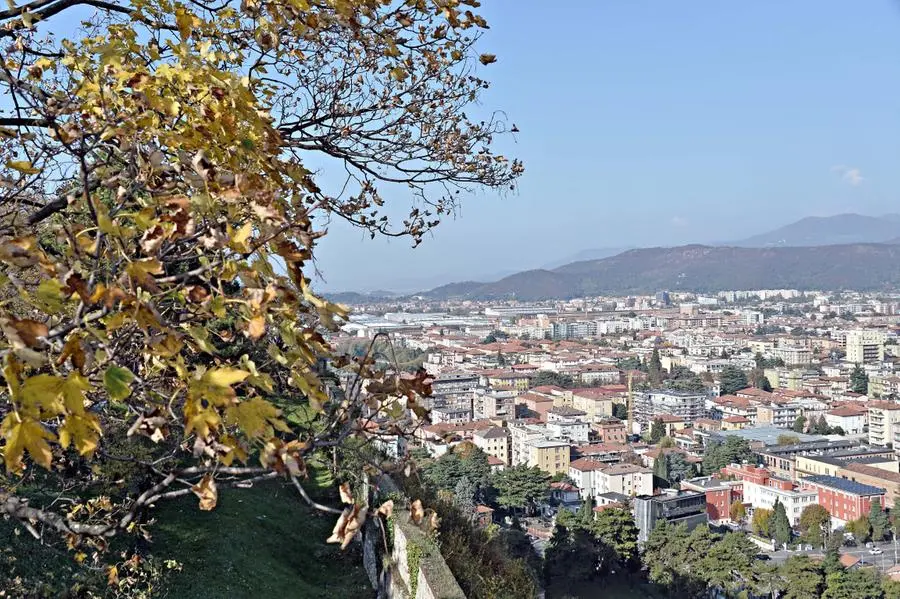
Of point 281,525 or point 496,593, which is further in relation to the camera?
point 281,525

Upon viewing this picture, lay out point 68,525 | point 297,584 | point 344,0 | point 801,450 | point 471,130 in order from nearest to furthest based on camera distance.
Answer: point 68,525, point 344,0, point 471,130, point 297,584, point 801,450

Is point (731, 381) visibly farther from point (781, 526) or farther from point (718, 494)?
point (781, 526)

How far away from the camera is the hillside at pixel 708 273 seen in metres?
151

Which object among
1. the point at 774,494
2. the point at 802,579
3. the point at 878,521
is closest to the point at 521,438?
the point at 774,494

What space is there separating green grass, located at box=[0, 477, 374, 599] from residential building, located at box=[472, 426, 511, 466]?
91.2ft

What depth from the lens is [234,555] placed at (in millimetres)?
5059

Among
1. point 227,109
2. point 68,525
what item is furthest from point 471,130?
point 68,525

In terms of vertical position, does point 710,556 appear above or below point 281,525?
below

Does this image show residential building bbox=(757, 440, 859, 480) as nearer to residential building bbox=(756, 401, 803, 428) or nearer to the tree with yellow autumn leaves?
residential building bbox=(756, 401, 803, 428)

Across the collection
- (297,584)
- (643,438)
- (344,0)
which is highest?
(344,0)

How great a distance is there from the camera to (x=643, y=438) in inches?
1660

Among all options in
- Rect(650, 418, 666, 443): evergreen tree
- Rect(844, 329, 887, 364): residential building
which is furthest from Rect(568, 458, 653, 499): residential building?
Rect(844, 329, 887, 364): residential building

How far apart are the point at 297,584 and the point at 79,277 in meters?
4.53

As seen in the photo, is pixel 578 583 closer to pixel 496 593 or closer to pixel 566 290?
pixel 496 593
